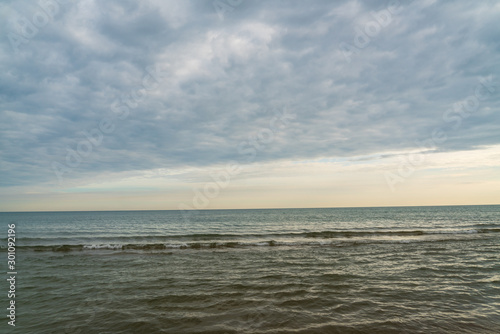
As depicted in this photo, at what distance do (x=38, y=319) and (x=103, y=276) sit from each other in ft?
19.3

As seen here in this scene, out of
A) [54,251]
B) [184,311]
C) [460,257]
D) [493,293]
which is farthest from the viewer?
[54,251]

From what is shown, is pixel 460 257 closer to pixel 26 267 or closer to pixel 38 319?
pixel 38 319

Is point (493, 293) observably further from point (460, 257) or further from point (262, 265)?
point (262, 265)

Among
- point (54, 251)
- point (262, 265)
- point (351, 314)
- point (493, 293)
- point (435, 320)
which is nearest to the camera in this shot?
point (435, 320)

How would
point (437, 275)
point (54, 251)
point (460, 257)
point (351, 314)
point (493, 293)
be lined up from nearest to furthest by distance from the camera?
1. point (351, 314)
2. point (493, 293)
3. point (437, 275)
4. point (460, 257)
5. point (54, 251)

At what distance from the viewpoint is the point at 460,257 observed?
699 inches

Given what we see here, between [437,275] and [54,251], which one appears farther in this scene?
[54,251]

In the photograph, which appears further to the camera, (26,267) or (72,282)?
(26,267)

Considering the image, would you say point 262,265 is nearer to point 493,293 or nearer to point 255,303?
point 255,303

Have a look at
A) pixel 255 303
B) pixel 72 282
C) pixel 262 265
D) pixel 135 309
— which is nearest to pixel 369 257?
pixel 262 265

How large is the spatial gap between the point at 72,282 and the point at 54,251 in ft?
44.3

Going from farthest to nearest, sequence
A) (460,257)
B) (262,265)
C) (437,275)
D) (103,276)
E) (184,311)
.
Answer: (460,257) < (262,265) < (103,276) < (437,275) < (184,311)

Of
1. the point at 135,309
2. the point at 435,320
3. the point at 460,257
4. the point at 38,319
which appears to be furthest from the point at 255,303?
the point at 460,257

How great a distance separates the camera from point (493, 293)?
34.7 feet
